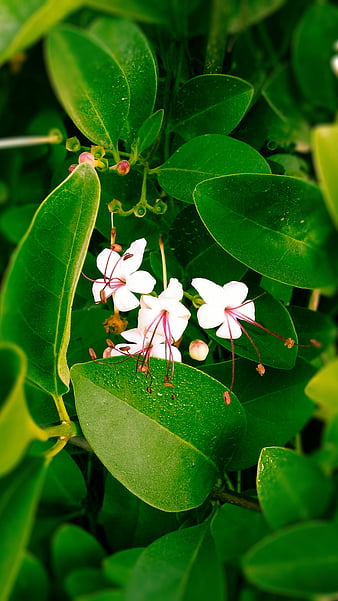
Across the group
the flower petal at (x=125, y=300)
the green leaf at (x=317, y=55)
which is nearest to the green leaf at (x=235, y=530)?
the flower petal at (x=125, y=300)

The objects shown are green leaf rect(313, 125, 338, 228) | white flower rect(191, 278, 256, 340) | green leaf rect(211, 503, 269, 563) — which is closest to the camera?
green leaf rect(313, 125, 338, 228)

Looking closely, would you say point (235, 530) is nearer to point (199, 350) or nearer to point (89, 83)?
point (199, 350)

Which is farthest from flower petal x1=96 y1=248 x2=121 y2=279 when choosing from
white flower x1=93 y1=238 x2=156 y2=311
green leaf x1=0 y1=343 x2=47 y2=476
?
green leaf x1=0 y1=343 x2=47 y2=476

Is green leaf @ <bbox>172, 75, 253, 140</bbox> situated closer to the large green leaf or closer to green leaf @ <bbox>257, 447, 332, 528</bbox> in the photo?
the large green leaf

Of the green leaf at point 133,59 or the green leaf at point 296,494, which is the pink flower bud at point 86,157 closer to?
the green leaf at point 133,59

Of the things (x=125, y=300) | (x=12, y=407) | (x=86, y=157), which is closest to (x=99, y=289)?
(x=125, y=300)

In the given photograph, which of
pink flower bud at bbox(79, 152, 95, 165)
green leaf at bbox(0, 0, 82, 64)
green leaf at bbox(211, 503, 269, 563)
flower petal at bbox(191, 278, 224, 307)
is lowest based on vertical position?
green leaf at bbox(211, 503, 269, 563)
